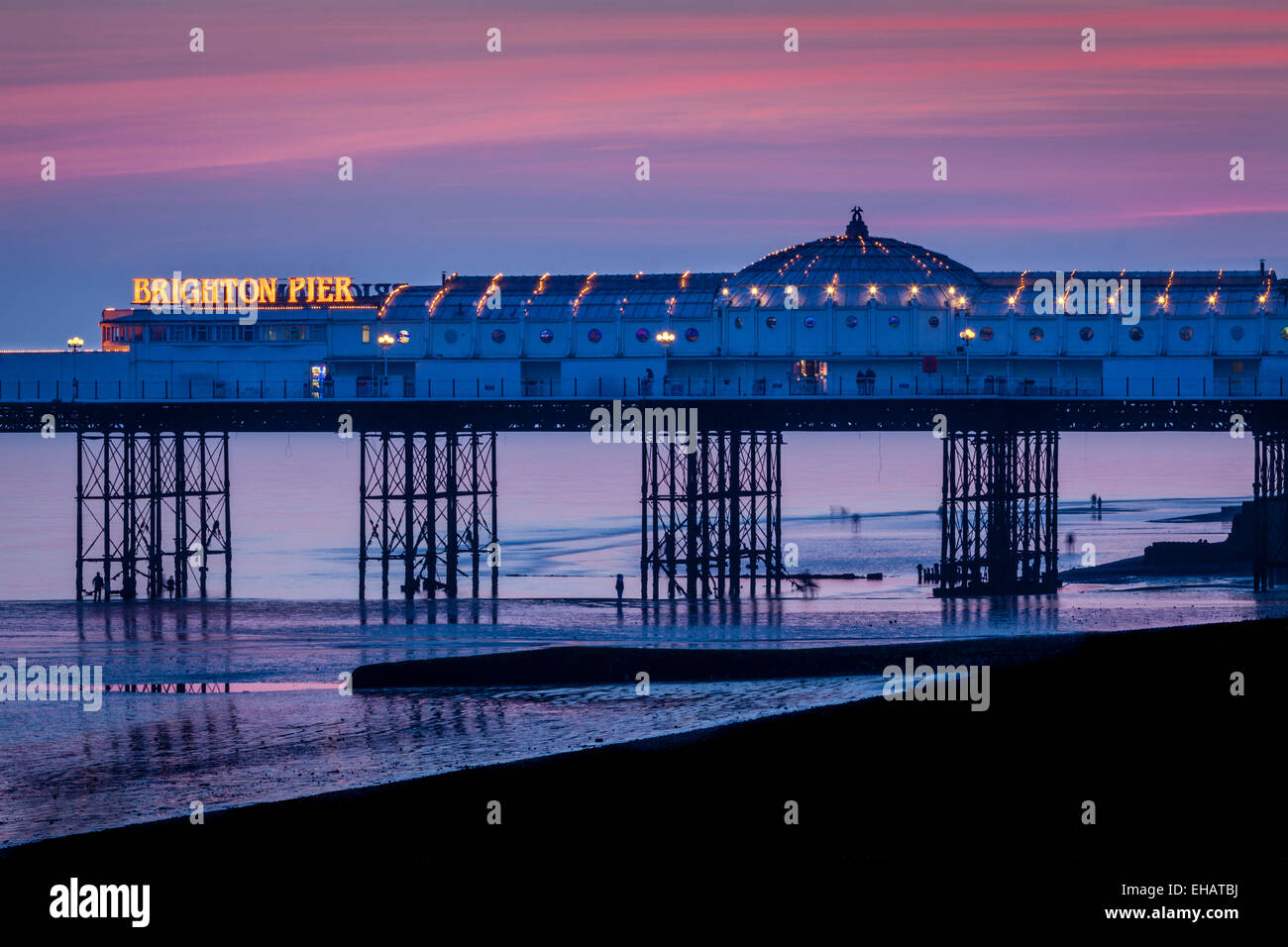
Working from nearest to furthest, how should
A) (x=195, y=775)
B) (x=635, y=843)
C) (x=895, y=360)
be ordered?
(x=635, y=843)
(x=195, y=775)
(x=895, y=360)

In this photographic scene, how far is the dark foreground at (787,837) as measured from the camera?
23062 mm

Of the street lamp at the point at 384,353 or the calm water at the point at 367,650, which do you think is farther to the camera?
the street lamp at the point at 384,353

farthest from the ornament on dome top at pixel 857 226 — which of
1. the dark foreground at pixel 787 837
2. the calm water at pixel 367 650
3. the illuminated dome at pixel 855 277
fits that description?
the dark foreground at pixel 787 837

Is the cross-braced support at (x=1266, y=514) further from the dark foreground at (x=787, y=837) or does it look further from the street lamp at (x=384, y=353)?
the dark foreground at (x=787, y=837)

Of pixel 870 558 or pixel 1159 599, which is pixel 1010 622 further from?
pixel 870 558

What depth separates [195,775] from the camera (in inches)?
1275

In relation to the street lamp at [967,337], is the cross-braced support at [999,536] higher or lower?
lower

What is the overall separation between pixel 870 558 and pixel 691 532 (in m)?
27.9

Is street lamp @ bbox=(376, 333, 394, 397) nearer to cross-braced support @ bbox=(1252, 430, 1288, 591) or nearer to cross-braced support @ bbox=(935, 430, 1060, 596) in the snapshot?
cross-braced support @ bbox=(935, 430, 1060, 596)

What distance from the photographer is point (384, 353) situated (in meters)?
76.1

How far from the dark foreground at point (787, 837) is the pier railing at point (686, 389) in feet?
125

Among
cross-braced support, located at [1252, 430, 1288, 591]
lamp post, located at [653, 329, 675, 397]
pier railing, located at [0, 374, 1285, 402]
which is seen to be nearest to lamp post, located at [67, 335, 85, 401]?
pier railing, located at [0, 374, 1285, 402]

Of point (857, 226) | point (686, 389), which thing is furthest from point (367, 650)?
point (857, 226)
